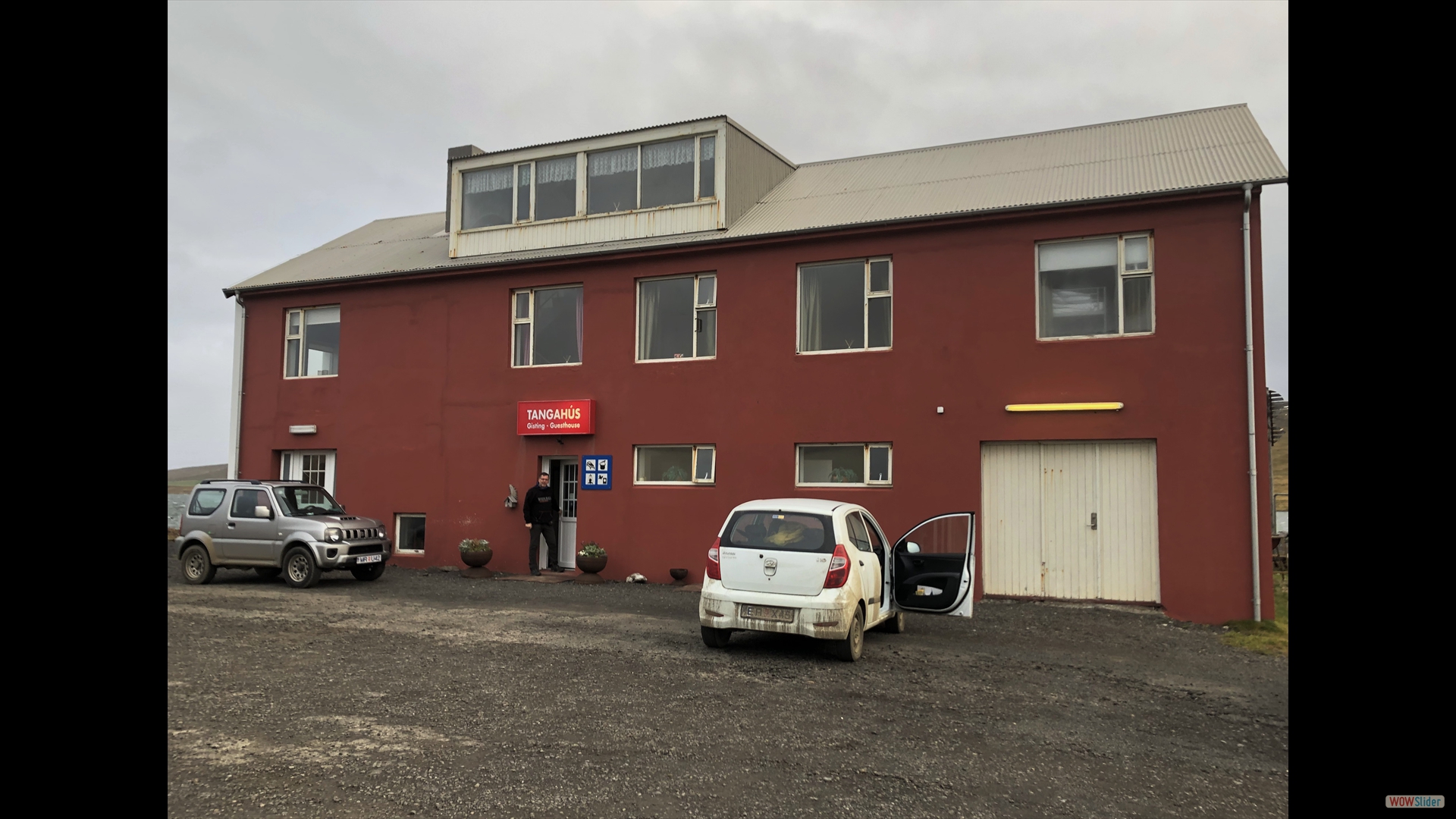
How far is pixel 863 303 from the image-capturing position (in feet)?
52.4

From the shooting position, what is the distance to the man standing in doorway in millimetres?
17594

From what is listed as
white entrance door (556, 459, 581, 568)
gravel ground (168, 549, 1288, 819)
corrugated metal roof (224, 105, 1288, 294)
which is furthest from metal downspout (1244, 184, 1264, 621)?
white entrance door (556, 459, 581, 568)

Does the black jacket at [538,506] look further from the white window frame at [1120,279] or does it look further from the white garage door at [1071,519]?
the white window frame at [1120,279]

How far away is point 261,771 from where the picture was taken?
5.45 m

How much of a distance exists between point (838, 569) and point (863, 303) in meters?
7.47

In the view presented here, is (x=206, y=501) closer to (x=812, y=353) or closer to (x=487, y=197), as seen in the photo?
(x=487, y=197)

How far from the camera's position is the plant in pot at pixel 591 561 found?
1712cm

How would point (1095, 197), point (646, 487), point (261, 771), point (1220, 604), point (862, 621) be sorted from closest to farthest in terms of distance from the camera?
point (261, 771), point (862, 621), point (1220, 604), point (1095, 197), point (646, 487)

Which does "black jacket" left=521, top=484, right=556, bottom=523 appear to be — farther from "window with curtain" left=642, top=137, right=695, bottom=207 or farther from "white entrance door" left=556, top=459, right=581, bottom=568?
"window with curtain" left=642, top=137, right=695, bottom=207

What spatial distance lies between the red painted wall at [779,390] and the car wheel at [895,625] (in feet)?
12.1

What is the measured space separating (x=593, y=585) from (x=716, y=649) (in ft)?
22.8

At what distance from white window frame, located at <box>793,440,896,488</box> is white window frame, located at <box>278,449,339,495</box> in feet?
33.3
